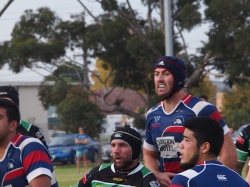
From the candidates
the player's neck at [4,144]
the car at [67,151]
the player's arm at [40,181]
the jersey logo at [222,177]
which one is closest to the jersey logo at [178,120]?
the player's arm at [40,181]

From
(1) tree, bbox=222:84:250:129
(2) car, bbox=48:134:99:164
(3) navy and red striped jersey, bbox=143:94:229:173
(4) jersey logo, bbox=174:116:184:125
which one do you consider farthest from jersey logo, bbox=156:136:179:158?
(1) tree, bbox=222:84:250:129

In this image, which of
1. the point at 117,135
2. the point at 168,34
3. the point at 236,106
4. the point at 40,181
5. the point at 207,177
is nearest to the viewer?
the point at 207,177

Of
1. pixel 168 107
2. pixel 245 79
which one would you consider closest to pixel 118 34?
pixel 245 79

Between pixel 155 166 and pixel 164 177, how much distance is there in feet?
1.12

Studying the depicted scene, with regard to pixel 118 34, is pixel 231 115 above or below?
below

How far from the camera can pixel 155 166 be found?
7.99 m

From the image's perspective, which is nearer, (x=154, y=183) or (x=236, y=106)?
(x=154, y=183)

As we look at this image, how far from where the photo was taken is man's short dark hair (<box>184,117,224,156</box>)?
5.93 meters

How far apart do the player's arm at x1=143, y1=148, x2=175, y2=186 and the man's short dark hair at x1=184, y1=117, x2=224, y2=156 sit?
1676 mm

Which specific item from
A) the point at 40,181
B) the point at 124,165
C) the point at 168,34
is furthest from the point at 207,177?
the point at 168,34

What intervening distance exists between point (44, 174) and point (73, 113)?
1531 inches

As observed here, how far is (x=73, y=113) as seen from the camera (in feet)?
149

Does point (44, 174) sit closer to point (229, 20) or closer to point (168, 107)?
point (168, 107)

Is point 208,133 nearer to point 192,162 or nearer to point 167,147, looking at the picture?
point 192,162
